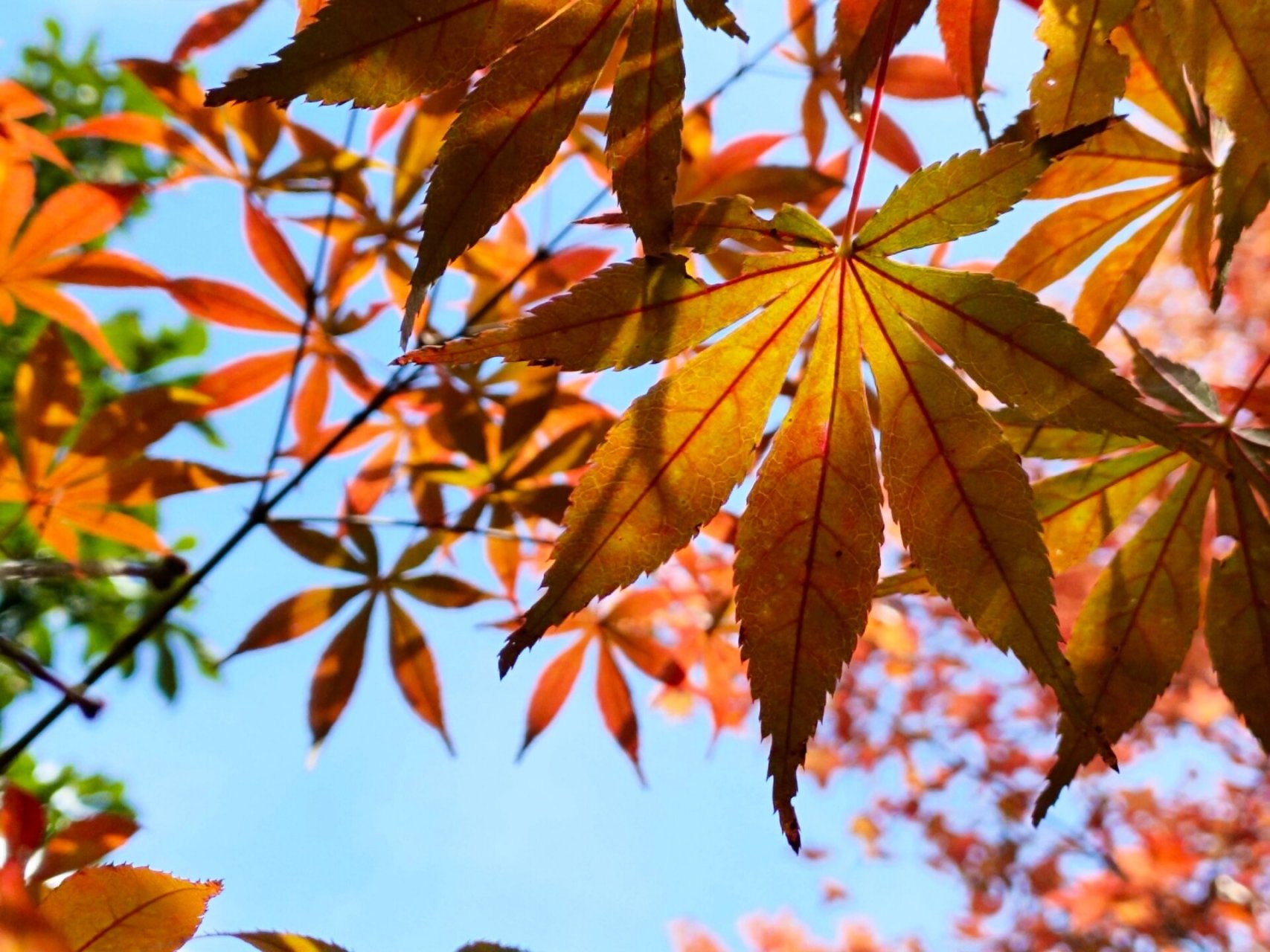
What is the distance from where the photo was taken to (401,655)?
1.23 metres

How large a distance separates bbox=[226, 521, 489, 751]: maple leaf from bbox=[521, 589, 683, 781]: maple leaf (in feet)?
0.60

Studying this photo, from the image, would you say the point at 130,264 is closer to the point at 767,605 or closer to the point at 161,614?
the point at 161,614

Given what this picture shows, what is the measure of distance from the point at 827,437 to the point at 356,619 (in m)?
0.82

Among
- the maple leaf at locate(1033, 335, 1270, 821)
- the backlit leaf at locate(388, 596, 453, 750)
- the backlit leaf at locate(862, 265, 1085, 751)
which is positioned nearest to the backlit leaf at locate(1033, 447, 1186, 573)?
the maple leaf at locate(1033, 335, 1270, 821)

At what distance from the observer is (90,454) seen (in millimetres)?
1111

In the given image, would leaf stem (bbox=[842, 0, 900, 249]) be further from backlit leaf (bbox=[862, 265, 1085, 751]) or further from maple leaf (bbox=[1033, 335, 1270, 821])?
maple leaf (bbox=[1033, 335, 1270, 821])

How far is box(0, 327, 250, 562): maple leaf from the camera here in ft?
3.62

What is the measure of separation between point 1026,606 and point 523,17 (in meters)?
0.45

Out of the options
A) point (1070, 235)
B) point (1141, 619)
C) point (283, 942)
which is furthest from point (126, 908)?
point (1070, 235)

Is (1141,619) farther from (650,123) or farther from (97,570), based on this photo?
(97,570)

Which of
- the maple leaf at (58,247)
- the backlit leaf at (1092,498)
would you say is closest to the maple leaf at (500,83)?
the backlit leaf at (1092,498)

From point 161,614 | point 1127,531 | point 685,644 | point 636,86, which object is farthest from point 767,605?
point 1127,531

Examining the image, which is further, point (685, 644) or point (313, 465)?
point (685, 644)

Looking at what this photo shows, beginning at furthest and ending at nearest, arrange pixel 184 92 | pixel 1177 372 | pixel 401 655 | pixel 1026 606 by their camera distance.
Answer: pixel 401 655 → pixel 184 92 → pixel 1177 372 → pixel 1026 606
